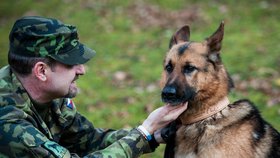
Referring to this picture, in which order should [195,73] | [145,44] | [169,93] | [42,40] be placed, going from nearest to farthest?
[42,40], [169,93], [195,73], [145,44]

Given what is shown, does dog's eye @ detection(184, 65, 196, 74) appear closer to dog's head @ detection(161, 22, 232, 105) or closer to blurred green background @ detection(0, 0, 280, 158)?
dog's head @ detection(161, 22, 232, 105)

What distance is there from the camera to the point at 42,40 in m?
3.16

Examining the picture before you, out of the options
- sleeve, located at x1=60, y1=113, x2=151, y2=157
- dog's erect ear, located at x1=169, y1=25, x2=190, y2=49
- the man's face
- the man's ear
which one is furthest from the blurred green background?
the man's ear

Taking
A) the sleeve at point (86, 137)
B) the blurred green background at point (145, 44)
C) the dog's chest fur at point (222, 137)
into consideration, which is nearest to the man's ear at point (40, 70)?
the sleeve at point (86, 137)

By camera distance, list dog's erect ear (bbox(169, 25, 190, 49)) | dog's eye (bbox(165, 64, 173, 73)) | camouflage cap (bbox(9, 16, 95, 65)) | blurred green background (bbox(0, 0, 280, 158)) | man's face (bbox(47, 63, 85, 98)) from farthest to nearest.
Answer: blurred green background (bbox(0, 0, 280, 158)) < dog's erect ear (bbox(169, 25, 190, 49)) < dog's eye (bbox(165, 64, 173, 73)) < man's face (bbox(47, 63, 85, 98)) < camouflage cap (bbox(9, 16, 95, 65))

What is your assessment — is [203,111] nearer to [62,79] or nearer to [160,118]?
[160,118]

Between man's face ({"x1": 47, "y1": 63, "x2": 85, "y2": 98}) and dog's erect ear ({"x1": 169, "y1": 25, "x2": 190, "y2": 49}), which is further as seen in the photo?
Answer: dog's erect ear ({"x1": 169, "y1": 25, "x2": 190, "y2": 49})

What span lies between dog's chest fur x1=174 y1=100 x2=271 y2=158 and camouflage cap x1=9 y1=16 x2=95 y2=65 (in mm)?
1040

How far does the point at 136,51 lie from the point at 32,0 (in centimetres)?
693

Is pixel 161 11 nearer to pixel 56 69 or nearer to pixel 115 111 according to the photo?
pixel 115 111

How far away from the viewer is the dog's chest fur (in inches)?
132

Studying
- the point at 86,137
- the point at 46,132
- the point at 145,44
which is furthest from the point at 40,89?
the point at 145,44

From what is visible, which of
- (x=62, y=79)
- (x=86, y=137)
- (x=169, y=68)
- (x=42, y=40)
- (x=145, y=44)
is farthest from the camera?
(x=145, y=44)

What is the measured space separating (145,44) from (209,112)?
7.30 m
